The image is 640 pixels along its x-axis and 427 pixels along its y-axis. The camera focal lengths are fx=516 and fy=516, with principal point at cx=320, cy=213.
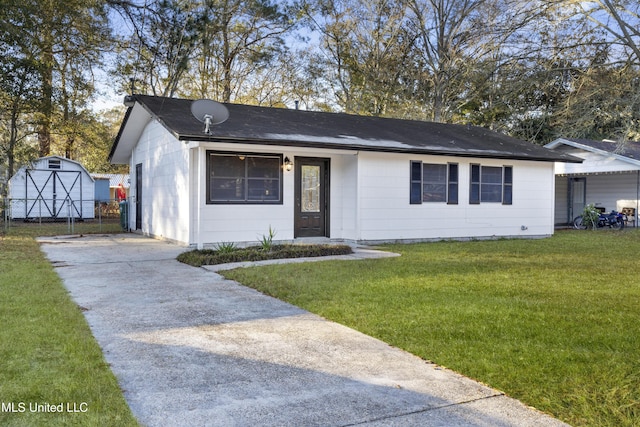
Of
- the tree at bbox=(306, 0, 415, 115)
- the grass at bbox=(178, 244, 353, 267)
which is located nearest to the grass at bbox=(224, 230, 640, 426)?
the grass at bbox=(178, 244, 353, 267)

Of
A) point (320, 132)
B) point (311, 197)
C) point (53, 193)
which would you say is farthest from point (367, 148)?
point (53, 193)

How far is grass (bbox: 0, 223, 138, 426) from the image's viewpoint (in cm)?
281

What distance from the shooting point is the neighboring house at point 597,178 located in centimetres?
1920

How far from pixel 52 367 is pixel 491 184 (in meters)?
12.7

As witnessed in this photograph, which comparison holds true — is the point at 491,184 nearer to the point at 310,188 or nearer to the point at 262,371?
the point at 310,188

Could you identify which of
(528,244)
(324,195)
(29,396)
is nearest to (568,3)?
(528,244)

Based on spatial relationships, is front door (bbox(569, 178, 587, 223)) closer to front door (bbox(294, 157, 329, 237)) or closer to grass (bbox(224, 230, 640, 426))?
grass (bbox(224, 230, 640, 426))

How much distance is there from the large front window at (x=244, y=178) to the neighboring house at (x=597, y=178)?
41.7 feet

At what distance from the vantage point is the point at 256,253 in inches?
380

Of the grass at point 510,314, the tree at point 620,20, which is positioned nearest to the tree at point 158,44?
the tree at point 620,20

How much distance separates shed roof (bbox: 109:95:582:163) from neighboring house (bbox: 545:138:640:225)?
5.05 metres

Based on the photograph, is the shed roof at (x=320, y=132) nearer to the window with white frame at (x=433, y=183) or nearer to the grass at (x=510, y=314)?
the window with white frame at (x=433, y=183)

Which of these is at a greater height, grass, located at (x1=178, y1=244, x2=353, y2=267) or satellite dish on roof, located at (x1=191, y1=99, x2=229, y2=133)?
satellite dish on roof, located at (x1=191, y1=99, x2=229, y2=133)

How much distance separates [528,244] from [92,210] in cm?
1948
